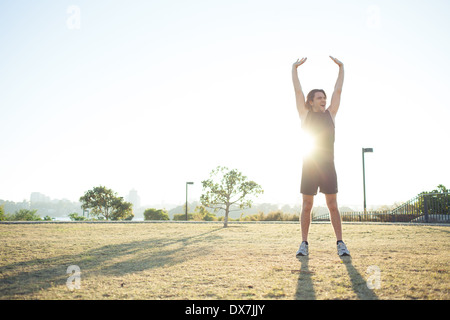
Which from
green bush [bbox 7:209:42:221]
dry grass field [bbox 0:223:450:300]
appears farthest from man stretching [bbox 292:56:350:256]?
green bush [bbox 7:209:42:221]

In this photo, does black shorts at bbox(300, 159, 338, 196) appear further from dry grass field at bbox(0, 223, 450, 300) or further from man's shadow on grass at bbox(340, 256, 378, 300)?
man's shadow on grass at bbox(340, 256, 378, 300)

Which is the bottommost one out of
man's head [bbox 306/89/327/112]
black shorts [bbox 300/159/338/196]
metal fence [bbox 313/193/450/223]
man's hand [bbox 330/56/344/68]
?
metal fence [bbox 313/193/450/223]

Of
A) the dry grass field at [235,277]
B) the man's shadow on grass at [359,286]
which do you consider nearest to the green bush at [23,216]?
the dry grass field at [235,277]

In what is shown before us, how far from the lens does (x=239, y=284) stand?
7.66ft

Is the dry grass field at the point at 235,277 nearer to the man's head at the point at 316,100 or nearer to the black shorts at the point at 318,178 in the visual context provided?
the black shorts at the point at 318,178

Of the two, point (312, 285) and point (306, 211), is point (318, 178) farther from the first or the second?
point (312, 285)

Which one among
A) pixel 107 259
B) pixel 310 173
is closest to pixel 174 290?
pixel 107 259

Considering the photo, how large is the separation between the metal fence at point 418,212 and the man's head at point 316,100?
15.8 meters

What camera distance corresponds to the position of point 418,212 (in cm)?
1858

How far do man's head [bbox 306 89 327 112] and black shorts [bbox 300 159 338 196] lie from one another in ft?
2.40

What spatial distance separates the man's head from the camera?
3854 millimetres

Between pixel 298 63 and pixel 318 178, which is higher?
pixel 298 63

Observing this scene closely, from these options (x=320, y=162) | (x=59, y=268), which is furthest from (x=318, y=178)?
(x=59, y=268)

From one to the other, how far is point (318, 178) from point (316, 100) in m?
1.04
